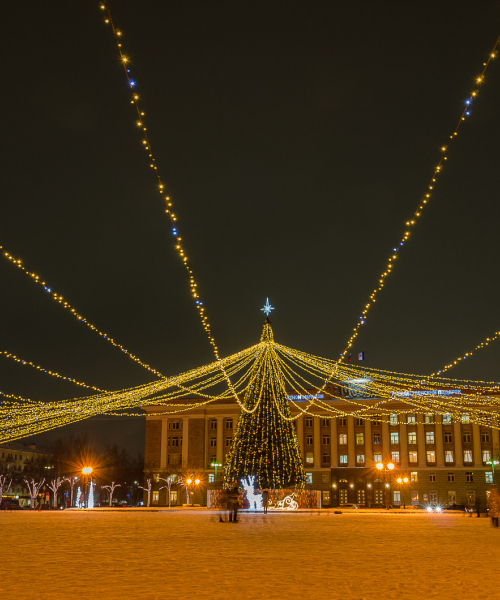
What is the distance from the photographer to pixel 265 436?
101 feet

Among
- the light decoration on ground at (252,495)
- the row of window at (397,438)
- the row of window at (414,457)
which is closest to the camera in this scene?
the light decoration on ground at (252,495)

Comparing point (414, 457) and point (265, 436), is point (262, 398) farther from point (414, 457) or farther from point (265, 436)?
point (414, 457)

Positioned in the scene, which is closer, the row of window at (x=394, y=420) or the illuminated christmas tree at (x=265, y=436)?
the illuminated christmas tree at (x=265, y=436)

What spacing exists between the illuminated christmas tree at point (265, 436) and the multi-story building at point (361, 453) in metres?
26.5

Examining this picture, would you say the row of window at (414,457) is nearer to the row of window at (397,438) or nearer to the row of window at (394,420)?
the row of window at (397,438)

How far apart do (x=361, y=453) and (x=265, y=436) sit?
104ft

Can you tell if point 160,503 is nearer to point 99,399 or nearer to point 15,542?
point 99,399

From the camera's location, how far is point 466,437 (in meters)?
58.8

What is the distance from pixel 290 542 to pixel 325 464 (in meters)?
49.9

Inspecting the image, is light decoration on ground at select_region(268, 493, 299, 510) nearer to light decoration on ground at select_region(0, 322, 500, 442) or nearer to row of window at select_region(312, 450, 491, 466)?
light decoration on ground at select_region(0, 322, 500, 442)

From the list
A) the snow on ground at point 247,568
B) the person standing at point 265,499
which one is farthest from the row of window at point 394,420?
the snow on ground at point 247,568

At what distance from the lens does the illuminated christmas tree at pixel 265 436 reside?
30.6m

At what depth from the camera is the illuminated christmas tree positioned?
30.6 meters

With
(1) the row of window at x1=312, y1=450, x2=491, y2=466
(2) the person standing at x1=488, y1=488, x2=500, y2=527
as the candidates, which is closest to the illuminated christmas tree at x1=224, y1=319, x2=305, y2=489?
(2) the person standing at x1=488, y1=488, x2=500, y2=527
